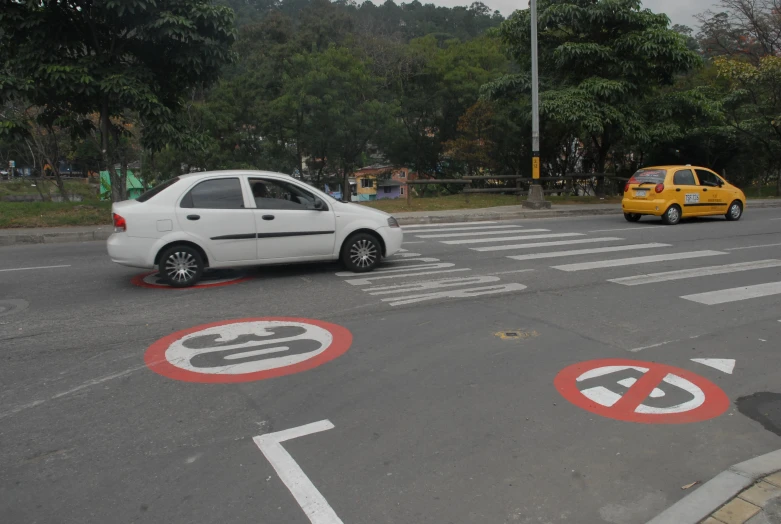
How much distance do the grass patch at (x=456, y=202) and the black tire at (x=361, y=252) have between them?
8.82 meters

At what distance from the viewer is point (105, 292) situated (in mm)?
8164

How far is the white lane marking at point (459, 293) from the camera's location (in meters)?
7.61

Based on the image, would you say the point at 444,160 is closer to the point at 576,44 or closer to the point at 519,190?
the point at 519,190

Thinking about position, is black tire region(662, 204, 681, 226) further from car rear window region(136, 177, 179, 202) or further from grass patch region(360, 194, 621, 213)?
car rear window region(136, 177, 179, 202)

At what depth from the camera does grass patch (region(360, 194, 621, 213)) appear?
19922 mm

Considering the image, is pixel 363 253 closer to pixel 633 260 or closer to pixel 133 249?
pixel 133 249

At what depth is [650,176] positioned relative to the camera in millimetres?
16203

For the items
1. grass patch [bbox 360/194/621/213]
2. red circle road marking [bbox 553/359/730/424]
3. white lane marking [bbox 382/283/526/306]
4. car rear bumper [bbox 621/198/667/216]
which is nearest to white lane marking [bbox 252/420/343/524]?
red circle road marking [bbox 553/359/730/424]

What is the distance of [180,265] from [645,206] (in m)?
12.4

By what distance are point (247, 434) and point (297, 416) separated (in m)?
0.40

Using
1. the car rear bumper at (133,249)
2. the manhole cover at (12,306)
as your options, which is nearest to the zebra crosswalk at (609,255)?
the car rear bumper at (133,249)

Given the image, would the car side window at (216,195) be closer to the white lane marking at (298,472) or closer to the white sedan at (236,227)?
the white sedan at (236,227)

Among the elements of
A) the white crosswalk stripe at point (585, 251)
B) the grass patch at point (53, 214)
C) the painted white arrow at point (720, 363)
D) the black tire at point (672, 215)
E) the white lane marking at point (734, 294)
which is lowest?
the painted white arrow at point (720, 363)

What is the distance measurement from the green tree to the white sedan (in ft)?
22.4
